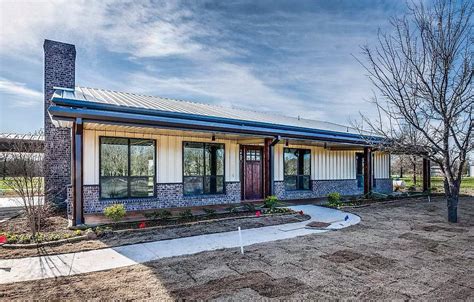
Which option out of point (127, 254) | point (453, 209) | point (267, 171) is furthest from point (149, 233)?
point (453, 209)

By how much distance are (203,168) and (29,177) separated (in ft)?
20.0

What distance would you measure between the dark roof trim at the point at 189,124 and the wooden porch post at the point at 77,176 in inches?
14.3

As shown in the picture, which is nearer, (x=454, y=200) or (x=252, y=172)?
(x=454, y=200)

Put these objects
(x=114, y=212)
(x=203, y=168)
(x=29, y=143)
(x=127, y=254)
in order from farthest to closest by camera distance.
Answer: (x=203, y=168)
(x=29, y=143)
(x=114, y=212)
(x=127, y=254)

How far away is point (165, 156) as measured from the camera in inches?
457

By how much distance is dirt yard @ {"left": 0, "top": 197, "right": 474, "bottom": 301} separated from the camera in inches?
168

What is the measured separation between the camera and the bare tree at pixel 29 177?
314 inches

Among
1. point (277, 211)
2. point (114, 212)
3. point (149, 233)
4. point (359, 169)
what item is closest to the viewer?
point (149, 233)

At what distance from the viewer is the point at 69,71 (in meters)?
12.1

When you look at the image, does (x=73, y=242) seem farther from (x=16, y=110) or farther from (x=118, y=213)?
(x=16, y=110)

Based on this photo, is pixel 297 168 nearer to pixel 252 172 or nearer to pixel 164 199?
pixel 252 172

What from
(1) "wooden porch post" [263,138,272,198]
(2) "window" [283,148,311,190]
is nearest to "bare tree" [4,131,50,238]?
(1) "wooden porch post" [263,138,272,198]

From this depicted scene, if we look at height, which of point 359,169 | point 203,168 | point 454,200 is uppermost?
point 203,168

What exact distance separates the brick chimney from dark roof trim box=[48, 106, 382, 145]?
3.97 meters
